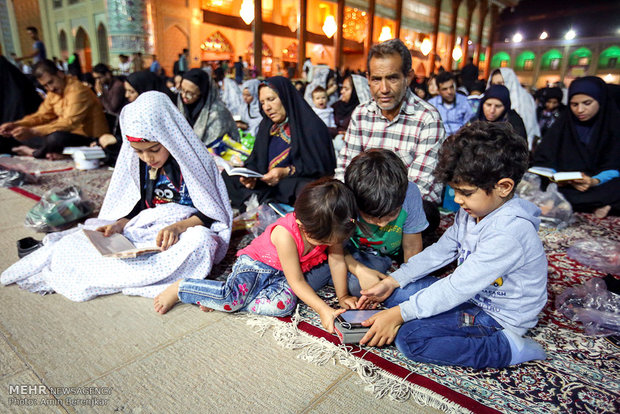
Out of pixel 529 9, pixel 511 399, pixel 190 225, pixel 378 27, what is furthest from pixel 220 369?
pixel 529 9

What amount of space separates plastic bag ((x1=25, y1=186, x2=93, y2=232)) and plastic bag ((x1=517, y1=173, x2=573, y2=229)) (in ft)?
11.4

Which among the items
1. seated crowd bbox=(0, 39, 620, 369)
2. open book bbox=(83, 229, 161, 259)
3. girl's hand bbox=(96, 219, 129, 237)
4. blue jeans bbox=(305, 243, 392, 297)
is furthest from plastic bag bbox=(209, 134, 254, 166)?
blue jeans bbox=(305, 243, 392, 297)

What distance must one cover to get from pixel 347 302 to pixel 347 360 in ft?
0.98

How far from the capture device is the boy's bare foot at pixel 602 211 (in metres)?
3.07

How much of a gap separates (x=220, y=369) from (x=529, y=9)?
97.0ft

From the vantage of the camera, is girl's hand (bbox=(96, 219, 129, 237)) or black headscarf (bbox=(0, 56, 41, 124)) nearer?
girl's hand (bbox=(96, 219, 129, 237))

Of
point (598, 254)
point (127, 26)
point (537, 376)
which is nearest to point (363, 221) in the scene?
point (537, 376)

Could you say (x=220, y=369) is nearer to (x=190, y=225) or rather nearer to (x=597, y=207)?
(x=190, y=225)

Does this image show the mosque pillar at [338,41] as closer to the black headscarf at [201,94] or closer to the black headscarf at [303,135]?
the black headscarf at [201,94]

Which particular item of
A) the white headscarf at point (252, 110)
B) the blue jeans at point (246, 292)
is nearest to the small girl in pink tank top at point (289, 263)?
the blue jeans at point (246, 292)

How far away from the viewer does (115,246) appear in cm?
179

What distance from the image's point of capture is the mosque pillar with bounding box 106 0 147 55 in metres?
11.5

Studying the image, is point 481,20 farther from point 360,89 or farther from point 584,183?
point 584,183

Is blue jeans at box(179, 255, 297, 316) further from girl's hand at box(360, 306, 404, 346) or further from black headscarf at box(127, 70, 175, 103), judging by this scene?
black headscarf at box(127, 70, 175, 103)
